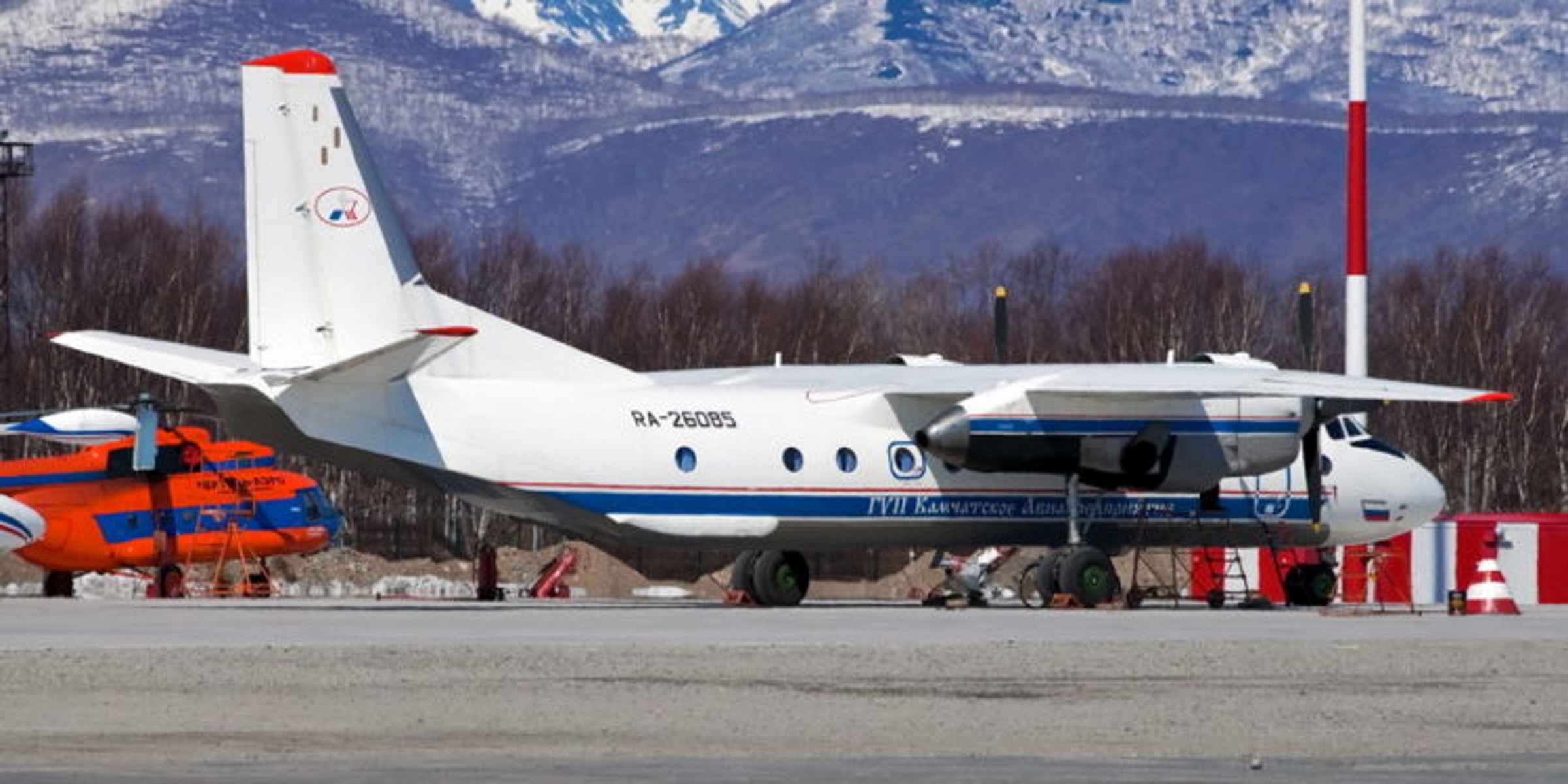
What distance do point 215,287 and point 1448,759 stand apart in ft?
292

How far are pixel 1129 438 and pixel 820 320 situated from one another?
244 ft

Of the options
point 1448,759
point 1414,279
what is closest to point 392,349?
point 1448,759

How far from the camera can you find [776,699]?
90.3ft

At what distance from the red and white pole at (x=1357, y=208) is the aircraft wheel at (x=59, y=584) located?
22.1 m

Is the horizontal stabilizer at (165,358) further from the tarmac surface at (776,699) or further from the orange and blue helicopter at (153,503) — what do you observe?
the orange and blue helicopter at (153,503)

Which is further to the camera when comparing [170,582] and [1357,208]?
[170,582]

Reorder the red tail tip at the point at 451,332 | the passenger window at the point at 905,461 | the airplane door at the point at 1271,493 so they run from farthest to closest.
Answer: the airplane door at the point at 1271,493 < the passenger window at the point at 905,461 < the red tail tip at the point at 451,332

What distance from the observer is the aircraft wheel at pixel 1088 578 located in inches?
1757

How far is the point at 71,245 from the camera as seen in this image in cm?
10531

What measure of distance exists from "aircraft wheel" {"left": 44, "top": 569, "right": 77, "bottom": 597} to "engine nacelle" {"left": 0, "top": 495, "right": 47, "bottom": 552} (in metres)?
4.50

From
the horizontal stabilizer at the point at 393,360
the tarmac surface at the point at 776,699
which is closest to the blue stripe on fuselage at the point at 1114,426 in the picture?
the tarmac surface at the point at 776,699

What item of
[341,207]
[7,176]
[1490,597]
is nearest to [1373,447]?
[1490,597]

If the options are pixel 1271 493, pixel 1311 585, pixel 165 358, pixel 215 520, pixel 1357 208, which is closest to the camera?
pixel 165 358

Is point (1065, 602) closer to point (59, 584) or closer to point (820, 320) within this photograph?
point (59, 584)
